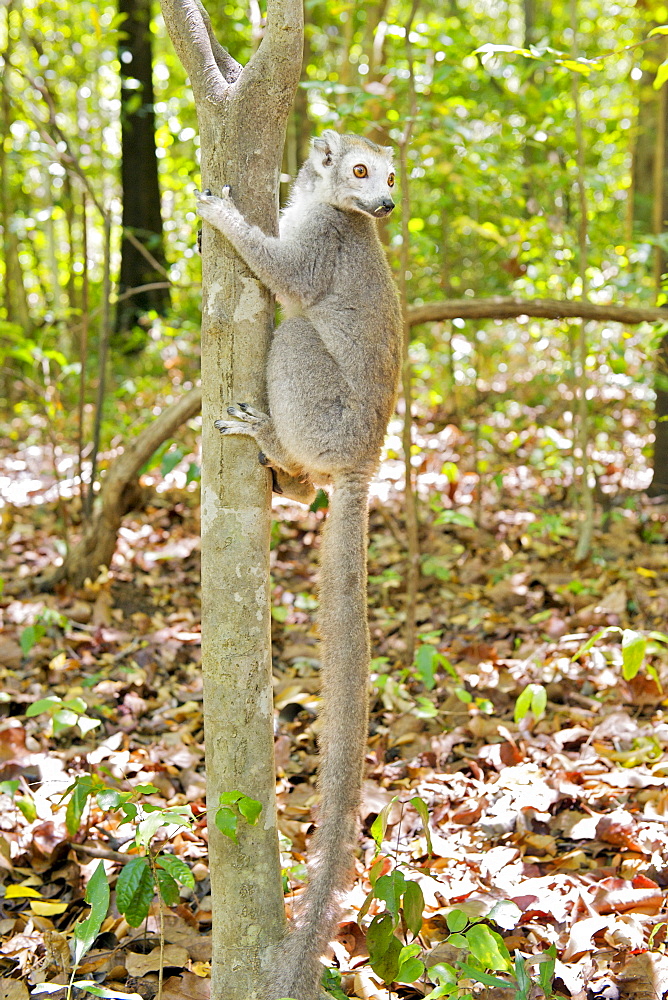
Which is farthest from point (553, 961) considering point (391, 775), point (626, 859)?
point (391, 775)

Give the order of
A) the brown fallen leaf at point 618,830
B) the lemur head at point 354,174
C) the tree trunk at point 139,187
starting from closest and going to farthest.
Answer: the brown fallen leaf at point 618,830
the lemur head at point 354,174
the tree trunk at point 139,187

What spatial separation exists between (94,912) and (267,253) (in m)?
2.19

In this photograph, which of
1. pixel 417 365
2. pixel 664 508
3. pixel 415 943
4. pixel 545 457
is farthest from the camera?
pixel 417 365

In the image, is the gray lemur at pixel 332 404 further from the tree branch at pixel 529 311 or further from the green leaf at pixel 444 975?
the tree branch at pixel 529 311

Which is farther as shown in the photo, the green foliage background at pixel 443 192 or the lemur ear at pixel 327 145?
the green foliage background at pixel 443 192

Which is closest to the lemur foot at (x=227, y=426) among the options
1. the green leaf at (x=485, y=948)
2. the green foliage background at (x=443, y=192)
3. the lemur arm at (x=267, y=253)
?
the lemur arm at (x=267, y=253)

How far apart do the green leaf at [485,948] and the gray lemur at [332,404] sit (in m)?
0.41

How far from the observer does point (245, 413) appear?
2.88m

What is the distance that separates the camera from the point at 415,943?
3.08 m

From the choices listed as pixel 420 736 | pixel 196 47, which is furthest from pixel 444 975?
pixel 196 47

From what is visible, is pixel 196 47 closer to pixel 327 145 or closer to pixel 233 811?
pixel 327 145

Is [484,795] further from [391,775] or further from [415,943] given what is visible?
[415,943]

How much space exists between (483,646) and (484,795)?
1660 mm

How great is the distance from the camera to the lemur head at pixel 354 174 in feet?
12.5
